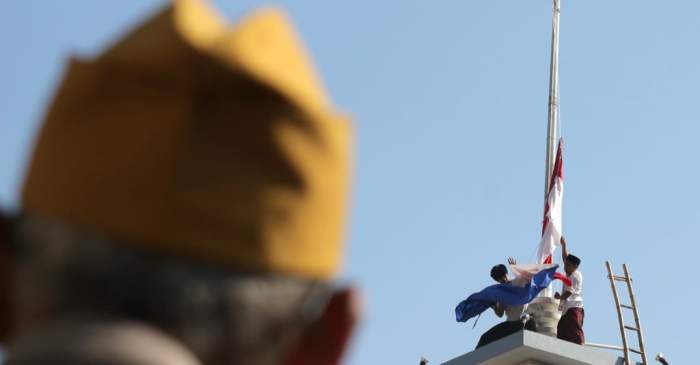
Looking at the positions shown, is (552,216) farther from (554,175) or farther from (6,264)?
(6,264)

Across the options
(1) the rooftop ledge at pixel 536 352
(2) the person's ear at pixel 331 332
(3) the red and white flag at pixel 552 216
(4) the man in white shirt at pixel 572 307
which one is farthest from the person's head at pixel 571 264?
(2) the person's ear at pixel 331 332

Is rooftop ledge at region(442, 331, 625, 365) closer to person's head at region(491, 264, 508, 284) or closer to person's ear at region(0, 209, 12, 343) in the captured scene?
person's head at region(491, 264, 508, 284)

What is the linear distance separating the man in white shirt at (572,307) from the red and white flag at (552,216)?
296 cm

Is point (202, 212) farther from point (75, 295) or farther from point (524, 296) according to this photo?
point (524, 296)

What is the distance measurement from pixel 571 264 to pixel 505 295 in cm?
79

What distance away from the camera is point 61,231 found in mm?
1078

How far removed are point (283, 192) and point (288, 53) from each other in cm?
14

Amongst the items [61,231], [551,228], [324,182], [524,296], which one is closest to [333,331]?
[324,182]

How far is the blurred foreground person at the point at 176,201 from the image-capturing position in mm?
1035

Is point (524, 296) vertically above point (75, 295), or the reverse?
point (524, 296)

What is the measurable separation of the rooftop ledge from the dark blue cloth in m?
0.37

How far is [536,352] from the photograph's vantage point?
12742mm

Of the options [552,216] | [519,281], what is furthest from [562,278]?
[552,216]

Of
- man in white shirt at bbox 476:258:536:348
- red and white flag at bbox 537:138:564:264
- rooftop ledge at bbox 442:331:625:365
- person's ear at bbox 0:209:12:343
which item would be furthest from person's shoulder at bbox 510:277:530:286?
person's ear at bbox 0:209:12:343
